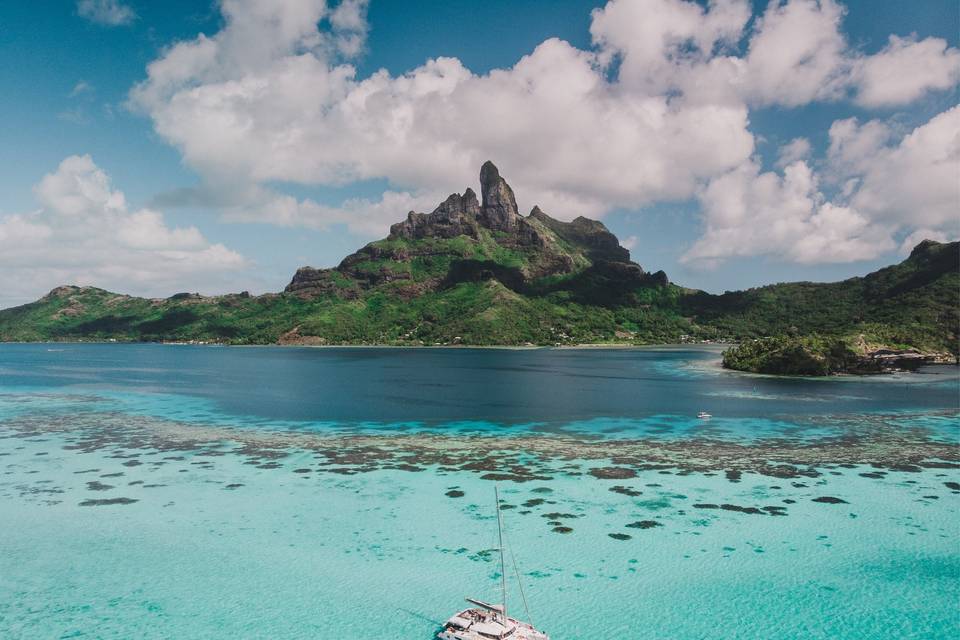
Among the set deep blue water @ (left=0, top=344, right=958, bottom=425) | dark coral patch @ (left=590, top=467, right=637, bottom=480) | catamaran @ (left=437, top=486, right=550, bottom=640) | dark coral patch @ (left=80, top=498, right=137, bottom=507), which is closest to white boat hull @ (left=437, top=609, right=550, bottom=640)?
catamaran @ (left=437, top=486, right=550, bottom=640)

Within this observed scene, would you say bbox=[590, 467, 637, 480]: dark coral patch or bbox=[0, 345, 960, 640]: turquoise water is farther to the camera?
bbox=[590, 467, 637, 480]: dark coral patch

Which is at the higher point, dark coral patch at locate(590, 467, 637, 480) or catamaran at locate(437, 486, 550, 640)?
dark coral patch at locate(590, 467, 637, 480)

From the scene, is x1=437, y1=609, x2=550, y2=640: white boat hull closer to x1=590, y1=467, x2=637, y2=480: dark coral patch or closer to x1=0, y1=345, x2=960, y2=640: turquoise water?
x1=0, y1=345, x2=960, y2=640: turquoise water

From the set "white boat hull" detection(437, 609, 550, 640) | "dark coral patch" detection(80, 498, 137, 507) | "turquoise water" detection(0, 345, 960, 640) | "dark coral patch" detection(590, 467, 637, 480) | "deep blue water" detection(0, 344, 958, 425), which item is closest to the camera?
"white boat hull" detection(437, 609, 550, 640)

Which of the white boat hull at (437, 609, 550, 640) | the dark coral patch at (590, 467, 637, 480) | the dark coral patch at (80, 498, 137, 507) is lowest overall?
the dark coral patch at (80, 498, 137, 507)

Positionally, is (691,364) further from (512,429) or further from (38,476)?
(38,476)

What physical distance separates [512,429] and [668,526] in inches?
1496

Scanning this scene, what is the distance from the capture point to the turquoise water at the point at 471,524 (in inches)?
1064

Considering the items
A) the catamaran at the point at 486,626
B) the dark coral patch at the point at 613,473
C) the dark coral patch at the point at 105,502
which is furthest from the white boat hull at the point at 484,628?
the dark coral patch at the point at 105,502

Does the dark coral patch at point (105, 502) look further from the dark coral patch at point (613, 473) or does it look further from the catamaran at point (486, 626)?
the dark coral patch at point (613, 473)

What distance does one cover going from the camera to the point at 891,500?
139ft

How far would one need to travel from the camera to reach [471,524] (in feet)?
124

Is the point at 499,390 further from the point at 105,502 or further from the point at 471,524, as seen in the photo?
the point at 105,502

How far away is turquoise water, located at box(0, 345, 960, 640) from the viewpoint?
88.6 ft
